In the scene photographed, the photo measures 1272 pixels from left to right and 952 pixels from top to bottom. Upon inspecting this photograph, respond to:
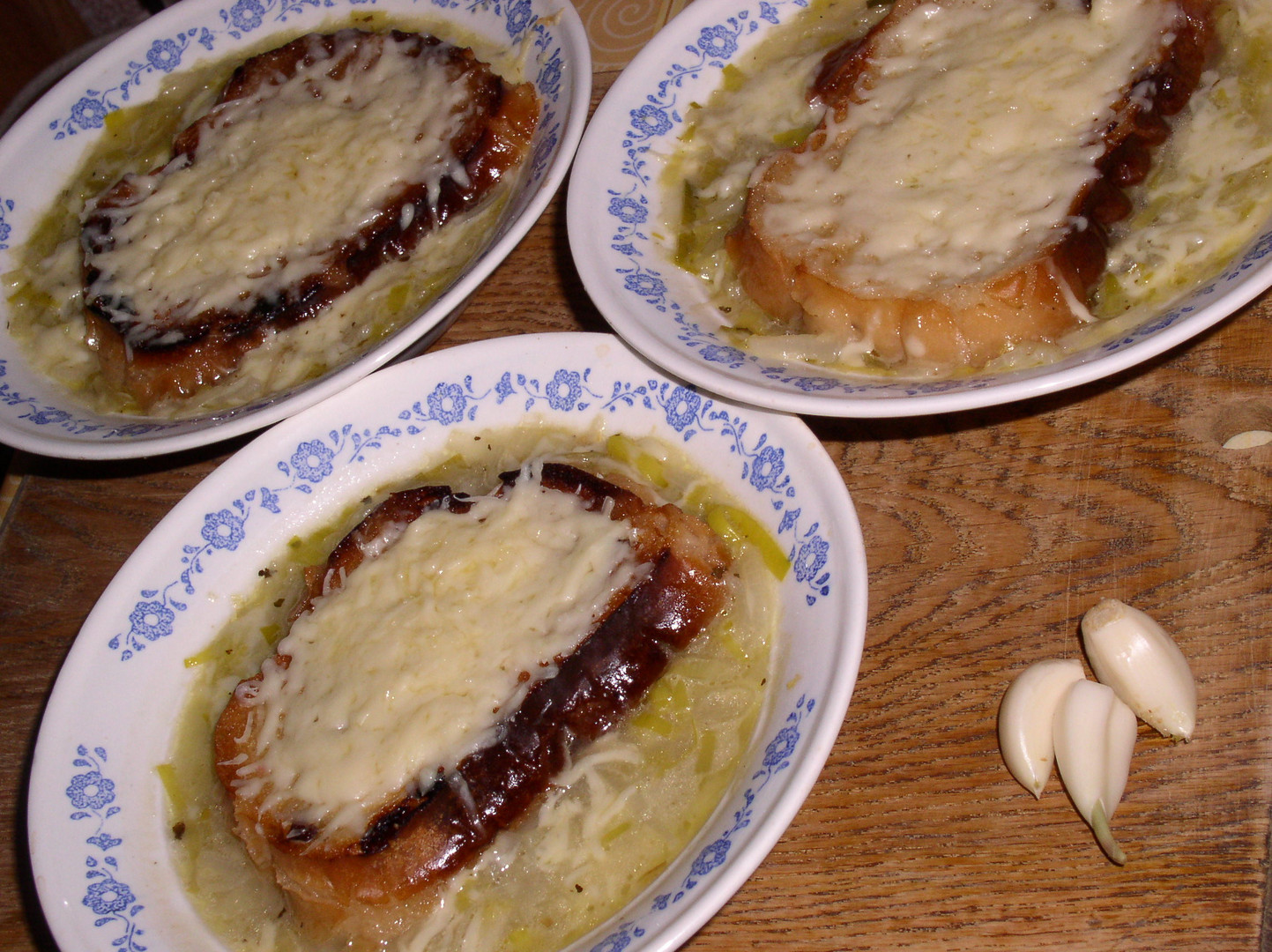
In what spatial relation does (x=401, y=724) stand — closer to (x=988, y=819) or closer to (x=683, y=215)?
(x=988, y=819)

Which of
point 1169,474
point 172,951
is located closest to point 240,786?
point 172,951

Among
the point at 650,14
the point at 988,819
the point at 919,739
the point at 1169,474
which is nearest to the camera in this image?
the point at 988,819

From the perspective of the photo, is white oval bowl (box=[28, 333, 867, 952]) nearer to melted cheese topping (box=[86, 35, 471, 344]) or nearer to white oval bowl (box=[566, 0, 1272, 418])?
white oval bowl (box=[566, 0, 1272, 418])

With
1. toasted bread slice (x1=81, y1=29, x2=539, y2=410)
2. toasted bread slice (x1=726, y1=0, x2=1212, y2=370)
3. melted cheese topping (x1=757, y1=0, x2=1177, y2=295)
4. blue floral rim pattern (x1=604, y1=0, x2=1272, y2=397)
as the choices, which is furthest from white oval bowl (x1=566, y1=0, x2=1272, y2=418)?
toasted bread slice (x1=81, y1=29, x2=539, y2=410)

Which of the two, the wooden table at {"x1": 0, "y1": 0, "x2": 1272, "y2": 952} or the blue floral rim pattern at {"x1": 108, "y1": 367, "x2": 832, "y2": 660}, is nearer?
the wooden table at {"x1": 0, "y1": 0, "x2": 1272, "y2": 952}

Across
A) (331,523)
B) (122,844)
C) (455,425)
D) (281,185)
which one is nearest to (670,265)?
(455,425)

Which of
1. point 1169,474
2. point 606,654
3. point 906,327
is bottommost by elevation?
point 1169,474
